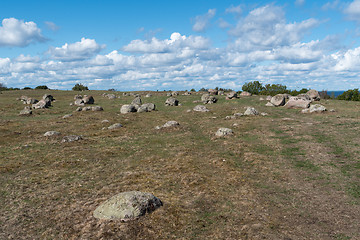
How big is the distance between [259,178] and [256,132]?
1205cm

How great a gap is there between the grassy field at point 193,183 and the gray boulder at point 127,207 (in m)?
0.30

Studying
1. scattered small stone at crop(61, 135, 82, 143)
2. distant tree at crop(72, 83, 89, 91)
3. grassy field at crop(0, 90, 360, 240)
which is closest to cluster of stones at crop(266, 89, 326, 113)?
grassy field at crop(0, 90, 360, 240)

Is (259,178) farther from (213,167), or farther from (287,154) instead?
(287,154)

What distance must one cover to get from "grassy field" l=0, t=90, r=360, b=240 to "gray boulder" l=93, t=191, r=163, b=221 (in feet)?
1.00

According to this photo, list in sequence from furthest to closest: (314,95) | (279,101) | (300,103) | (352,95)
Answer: (352,95) → (314,95) → (279,101) → (300,103)

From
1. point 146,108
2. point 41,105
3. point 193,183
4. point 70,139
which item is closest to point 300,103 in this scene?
point 146,108

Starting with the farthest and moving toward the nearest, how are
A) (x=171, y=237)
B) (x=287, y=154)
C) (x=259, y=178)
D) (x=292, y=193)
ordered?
(x=287, y=154) < (x=259, y=178) < (x=292, y=193) < (x=171, y=237)

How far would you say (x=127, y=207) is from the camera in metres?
10.3

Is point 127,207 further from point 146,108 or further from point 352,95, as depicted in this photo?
point 352,95

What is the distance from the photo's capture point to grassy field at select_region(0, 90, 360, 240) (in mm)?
9594

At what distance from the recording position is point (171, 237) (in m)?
9.08

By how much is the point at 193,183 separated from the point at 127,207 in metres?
4.61

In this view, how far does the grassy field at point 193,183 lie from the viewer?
31.5 feet

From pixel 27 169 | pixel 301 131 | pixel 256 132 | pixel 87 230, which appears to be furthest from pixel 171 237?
pixel 301 131
